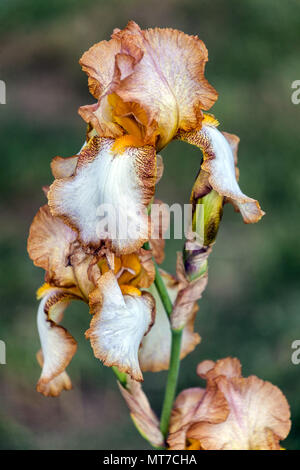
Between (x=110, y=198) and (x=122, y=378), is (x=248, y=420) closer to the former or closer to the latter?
(x=122, y=378)

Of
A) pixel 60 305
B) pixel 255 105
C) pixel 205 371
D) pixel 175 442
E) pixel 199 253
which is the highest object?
pixel 255 105

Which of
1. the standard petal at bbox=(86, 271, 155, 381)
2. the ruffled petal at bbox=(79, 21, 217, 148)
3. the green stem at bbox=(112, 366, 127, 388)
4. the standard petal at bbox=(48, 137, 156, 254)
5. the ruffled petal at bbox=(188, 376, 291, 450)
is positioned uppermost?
the ruffled petal at bbox=(79, 21, 217, 148)

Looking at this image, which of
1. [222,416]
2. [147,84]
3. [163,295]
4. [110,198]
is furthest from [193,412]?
[147,84]

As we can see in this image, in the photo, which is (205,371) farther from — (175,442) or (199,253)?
(199,253)

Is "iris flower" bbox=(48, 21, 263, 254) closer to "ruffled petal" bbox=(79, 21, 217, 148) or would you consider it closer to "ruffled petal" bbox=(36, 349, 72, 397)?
"ruffled petal" bbox=(79, 21, 217, 148)

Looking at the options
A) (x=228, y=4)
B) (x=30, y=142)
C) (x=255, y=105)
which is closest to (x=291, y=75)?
(x=255, y=105)

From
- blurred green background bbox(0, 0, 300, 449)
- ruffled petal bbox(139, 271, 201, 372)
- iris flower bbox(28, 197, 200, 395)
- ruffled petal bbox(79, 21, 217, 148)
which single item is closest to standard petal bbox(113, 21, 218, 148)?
ruffled petal bbox(79, 21, 217, 148)

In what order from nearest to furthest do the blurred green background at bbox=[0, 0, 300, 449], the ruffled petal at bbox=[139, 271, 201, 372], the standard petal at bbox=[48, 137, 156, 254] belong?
the standard petal at bbox=[48, 137, 156, 254] < the ruffled petal at bbox=[139, 271, 201, 372] < the blurred green background at bbox=[0, 0, 300, 449]
